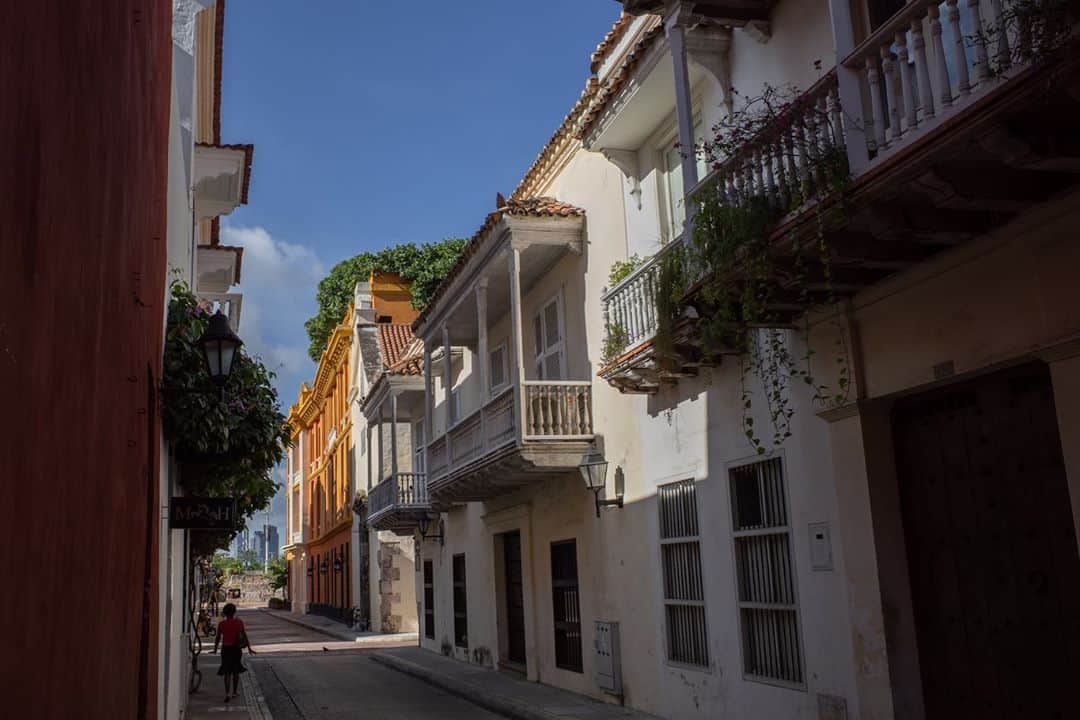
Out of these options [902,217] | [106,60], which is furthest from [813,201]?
[106,60]

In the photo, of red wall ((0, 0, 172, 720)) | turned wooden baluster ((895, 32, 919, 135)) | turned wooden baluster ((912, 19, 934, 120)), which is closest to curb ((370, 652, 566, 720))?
red wall ((0, 0, 172, 720))

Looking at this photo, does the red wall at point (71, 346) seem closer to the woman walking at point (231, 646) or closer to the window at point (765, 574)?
the window at point (765, 574)

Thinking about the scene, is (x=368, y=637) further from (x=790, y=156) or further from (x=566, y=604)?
(x=790, y=156)

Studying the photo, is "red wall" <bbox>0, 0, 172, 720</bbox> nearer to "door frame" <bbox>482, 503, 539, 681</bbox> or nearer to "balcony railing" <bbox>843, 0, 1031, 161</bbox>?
"balcony railing" <bbox>843, 0, 1031, 161</bbox>

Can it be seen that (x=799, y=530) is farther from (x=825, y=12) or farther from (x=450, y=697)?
(x=450, y=697)

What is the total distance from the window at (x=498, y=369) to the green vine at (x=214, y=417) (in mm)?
6450

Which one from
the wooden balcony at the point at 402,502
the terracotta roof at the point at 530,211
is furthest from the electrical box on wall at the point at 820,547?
the wooden balcony at the point at 402,502

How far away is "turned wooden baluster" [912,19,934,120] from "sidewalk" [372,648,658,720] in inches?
308

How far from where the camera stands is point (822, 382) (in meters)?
8.40

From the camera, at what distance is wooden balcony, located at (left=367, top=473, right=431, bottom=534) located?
22.8 meters

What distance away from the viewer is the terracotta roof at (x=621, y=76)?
10.1m

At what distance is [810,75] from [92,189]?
260 inches

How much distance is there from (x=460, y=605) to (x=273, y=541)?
6668 inches

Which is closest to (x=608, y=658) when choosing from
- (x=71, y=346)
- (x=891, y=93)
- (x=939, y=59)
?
(x=891, y=93)
